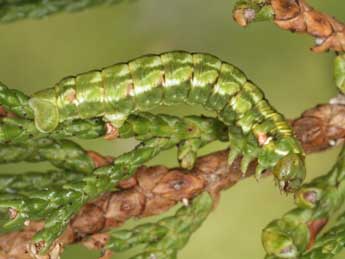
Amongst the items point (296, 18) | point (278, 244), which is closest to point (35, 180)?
point (278, 244)

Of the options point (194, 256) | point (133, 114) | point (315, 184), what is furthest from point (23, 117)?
point (194, 256)

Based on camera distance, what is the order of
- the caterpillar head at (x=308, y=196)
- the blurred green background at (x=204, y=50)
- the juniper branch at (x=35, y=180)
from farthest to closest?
the blurred green background at (x=204, y=50) → the juniper branch at (x=35, y=180) → the caterpillar head at (x=308, y=196)

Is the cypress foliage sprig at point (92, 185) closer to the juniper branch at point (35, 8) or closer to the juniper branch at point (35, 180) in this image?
the juniper branch at point (35, 180)

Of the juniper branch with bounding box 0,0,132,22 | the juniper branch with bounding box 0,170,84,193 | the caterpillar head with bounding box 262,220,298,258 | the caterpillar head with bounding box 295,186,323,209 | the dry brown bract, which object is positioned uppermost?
the juniper branch with bounding box 0,0,132,22

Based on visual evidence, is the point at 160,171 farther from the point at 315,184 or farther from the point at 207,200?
the point at 315,184

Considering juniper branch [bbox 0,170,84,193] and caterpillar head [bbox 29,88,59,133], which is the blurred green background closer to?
juniper branch [bbox 0,170,84,193]

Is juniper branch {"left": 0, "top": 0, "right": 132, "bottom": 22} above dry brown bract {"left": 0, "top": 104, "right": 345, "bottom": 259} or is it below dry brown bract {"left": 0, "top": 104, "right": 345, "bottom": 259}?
above

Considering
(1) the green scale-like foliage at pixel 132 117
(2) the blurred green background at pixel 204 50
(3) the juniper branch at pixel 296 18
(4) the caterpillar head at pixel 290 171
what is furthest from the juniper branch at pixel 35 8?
(2) the blurred green background at pixel 204 50

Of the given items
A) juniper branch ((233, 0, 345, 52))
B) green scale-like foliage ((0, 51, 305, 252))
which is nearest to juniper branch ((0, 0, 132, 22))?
green scale-like foliage ((0, 51, 305, 252))
